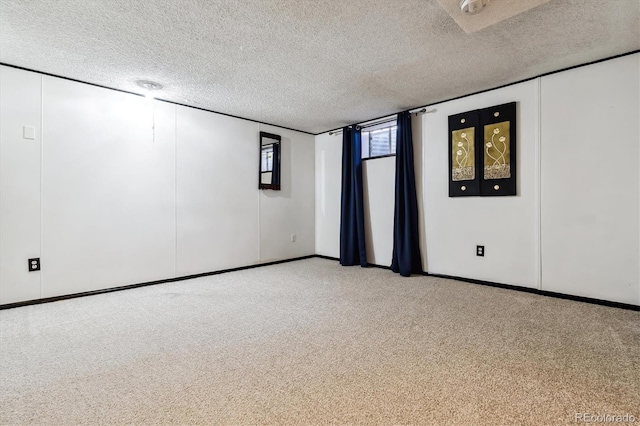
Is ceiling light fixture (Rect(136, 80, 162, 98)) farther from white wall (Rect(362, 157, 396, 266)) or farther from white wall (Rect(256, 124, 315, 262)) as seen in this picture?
white wall (Rect(362, 157, 396, 266))

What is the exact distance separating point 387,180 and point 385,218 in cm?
57

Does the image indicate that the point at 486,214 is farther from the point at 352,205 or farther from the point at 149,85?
the point at 149,85

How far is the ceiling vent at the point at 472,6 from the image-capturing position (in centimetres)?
179

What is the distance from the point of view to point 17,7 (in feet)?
6.62

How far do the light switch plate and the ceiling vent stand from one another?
3828 mm

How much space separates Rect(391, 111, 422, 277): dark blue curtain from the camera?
4.07 m

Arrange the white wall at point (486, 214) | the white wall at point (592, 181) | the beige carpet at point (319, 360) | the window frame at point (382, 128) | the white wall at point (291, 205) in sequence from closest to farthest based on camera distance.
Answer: the beige carpet at point (319, 360) < the white wall at point (592, 181) < the white wall at point (486, 214) < the window frame at point (382, 128) < the white wall at point (291, 205)

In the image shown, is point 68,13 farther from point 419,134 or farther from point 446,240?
point 446,240

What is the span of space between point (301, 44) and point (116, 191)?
8.54ft

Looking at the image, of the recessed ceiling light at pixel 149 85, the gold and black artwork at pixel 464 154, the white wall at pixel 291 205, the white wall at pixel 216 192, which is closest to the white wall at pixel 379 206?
the gold and black artwork at pixel 464 154

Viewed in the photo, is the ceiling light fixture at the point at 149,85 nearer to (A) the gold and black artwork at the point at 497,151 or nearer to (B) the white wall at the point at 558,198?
(B) the white wall at the point at 558,198

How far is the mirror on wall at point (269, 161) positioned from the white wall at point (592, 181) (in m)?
3.53

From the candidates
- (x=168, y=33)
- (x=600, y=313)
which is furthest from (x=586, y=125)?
(x=168, y=33)

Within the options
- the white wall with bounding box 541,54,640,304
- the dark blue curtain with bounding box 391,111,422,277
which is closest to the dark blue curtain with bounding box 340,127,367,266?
the dark blue curtain with bounding box 391,111,422,277
